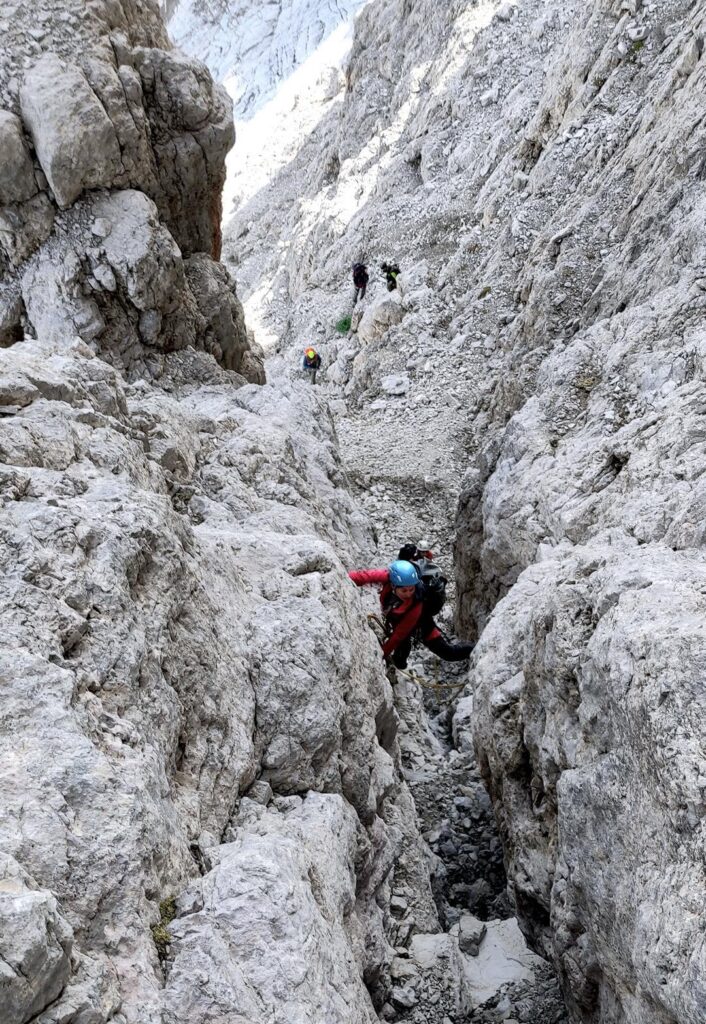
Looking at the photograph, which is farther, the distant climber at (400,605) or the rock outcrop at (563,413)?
the distant climber at (400,605)

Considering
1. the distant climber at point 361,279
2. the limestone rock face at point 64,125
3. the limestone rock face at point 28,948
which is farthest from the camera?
the distant climber at point 361,279

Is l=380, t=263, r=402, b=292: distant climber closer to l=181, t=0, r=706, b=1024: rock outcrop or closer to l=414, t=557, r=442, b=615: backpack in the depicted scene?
l=181, t=0, r=706, b=1024: rock outcrop

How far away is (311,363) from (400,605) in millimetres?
16938

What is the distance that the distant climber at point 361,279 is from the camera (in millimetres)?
27125

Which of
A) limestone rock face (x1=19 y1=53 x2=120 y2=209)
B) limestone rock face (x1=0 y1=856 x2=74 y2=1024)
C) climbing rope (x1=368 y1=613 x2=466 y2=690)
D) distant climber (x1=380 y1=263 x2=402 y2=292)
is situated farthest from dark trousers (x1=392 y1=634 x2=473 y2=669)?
distant climber (x1=380 y1=263 x2=402 y2=292)

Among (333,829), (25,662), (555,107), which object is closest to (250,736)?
(333,829)

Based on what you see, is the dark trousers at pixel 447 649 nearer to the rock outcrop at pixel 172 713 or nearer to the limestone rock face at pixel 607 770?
the rock outcrop at pixel 172 713

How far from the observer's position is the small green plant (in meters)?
3.97

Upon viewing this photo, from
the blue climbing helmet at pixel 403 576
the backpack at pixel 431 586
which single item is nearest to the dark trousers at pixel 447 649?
the backpack at pixel 431 586

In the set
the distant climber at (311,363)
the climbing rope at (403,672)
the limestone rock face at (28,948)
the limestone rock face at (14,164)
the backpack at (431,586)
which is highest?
the limestone rock face at (28,948)

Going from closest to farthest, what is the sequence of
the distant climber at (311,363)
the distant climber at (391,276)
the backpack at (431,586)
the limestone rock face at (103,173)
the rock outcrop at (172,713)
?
the rock outcrop at (172,713) < the backpack at (431,586) < the limestone rock face at (103,173) < the distant climber at (391,276) < the distant climber at (311,363)

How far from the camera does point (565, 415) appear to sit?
12039 mm

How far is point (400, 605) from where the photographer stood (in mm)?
11188

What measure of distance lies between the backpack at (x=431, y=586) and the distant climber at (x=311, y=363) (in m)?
16.2
